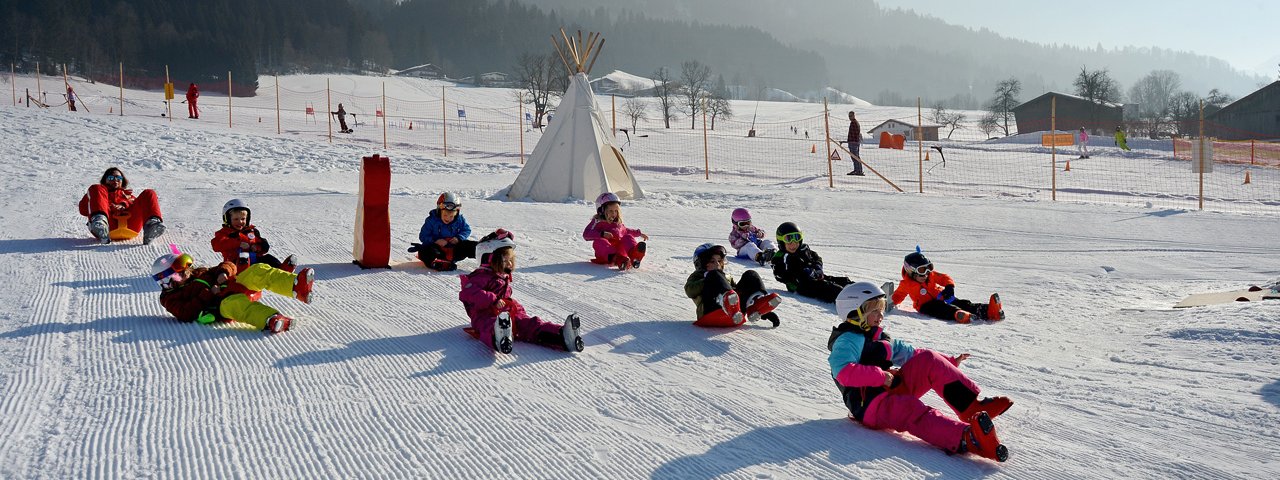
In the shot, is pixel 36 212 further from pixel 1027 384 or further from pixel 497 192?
pixel 1027 384

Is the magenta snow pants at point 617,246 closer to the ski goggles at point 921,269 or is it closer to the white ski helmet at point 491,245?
the ski goggles at point 921,269

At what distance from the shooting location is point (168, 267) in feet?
18.4

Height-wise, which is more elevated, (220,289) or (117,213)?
(117,213)

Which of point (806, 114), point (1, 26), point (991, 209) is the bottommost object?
point (991, 209)

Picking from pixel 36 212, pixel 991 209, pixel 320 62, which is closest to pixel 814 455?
pixel 36 212

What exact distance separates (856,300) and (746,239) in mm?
6003

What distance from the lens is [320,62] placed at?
357 ft

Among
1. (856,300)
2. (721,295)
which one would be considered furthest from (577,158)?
(856,300)

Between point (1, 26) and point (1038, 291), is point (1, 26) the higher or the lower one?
the higher one

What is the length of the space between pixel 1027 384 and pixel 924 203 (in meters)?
10.5

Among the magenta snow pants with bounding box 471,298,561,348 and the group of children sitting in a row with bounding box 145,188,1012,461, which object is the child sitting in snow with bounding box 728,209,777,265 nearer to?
the group of children sitting in a row with bounding box 145,188,1012,461

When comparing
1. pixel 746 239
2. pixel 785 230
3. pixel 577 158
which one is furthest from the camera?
pixel 577 158

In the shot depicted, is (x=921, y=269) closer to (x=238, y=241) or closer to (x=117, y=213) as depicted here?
(x=238, y=241)

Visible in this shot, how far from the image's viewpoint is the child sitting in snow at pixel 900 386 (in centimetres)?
380
